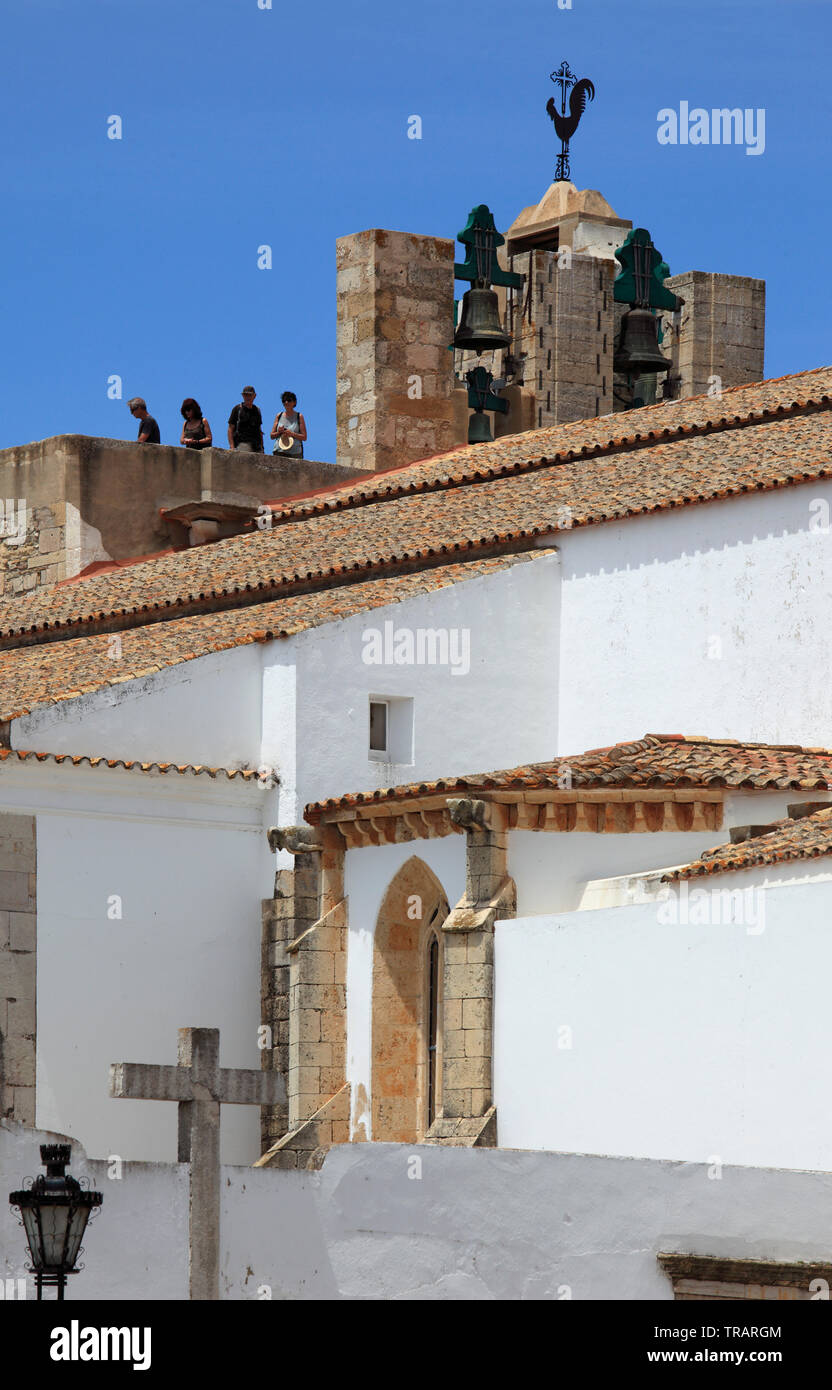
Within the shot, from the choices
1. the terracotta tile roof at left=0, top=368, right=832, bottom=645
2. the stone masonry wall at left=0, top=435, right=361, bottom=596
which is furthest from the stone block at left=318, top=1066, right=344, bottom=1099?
the stone masonry wall at left=0, top=435, right=361, bottom=596

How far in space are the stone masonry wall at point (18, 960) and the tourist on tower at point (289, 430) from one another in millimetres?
13294

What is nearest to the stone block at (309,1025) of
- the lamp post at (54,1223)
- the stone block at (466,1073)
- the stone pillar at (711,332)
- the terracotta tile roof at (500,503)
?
the stone block at (466,1073)

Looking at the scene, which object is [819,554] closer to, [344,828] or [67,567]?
[344,828]

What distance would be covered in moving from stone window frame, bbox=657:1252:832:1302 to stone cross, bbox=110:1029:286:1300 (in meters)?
2.66

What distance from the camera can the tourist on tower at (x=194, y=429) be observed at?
35.7m

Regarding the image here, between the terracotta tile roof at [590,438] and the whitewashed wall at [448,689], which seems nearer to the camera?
the whitewashed wall at [448,689]

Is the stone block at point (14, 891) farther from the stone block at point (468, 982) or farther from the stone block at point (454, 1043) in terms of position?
the stone block at point (454, 1043)

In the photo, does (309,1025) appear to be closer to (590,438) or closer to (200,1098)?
(590,438)

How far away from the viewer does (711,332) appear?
1548 inches

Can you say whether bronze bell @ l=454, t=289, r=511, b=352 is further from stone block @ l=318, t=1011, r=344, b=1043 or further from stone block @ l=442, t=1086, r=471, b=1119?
stone block @ l=442, t=1086, r=471, b=1119

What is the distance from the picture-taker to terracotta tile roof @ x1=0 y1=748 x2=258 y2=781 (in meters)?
24.4

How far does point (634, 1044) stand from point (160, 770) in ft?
21.1

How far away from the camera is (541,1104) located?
21.6 metres
